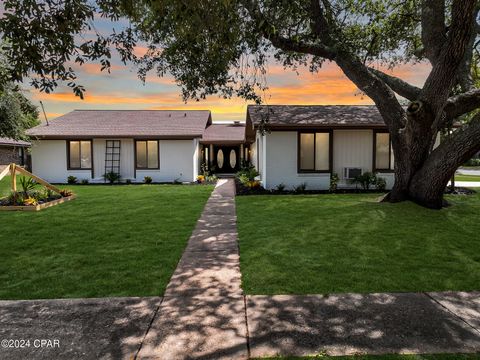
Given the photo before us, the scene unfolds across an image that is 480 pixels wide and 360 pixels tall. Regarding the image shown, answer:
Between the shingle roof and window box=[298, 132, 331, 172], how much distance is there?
69 centimetres

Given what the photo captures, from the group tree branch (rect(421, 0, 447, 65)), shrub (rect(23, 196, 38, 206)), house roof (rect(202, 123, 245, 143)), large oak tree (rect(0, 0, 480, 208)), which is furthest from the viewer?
house roof (rect(202, 123, 245, 143))

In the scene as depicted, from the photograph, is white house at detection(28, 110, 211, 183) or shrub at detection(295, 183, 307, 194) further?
white house at detection(28, 110, 211, 183)

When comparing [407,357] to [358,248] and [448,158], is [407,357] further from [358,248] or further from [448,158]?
[448,158]

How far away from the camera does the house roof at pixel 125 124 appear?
2069cm

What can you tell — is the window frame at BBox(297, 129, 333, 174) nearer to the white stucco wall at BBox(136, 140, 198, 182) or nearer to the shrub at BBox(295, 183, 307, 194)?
the shrub at BBox(295, 183, 307, 194)

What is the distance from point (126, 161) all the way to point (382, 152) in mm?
14430

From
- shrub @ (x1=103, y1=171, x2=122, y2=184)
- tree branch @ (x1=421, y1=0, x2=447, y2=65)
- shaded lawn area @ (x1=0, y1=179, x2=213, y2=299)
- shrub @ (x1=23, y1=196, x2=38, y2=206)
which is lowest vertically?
shaded lawn area @ (x1=0, y1=179, x2=213, y2=299)

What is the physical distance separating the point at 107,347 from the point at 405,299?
11.3ft

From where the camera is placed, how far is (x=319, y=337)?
11.3 ft

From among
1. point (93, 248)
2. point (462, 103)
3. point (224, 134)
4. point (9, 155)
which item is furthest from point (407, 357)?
point (9, 155)

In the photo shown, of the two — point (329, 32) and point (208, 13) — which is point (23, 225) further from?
point (329, 32)

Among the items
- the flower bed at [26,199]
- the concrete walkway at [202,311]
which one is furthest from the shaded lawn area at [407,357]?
the flower bed at [26,199]

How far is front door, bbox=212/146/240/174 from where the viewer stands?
28000 millimetres

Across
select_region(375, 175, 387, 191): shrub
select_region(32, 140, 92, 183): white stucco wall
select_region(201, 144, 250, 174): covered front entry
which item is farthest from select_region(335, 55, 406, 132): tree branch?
select_region(201, 144, 250, 174): covered front entry
